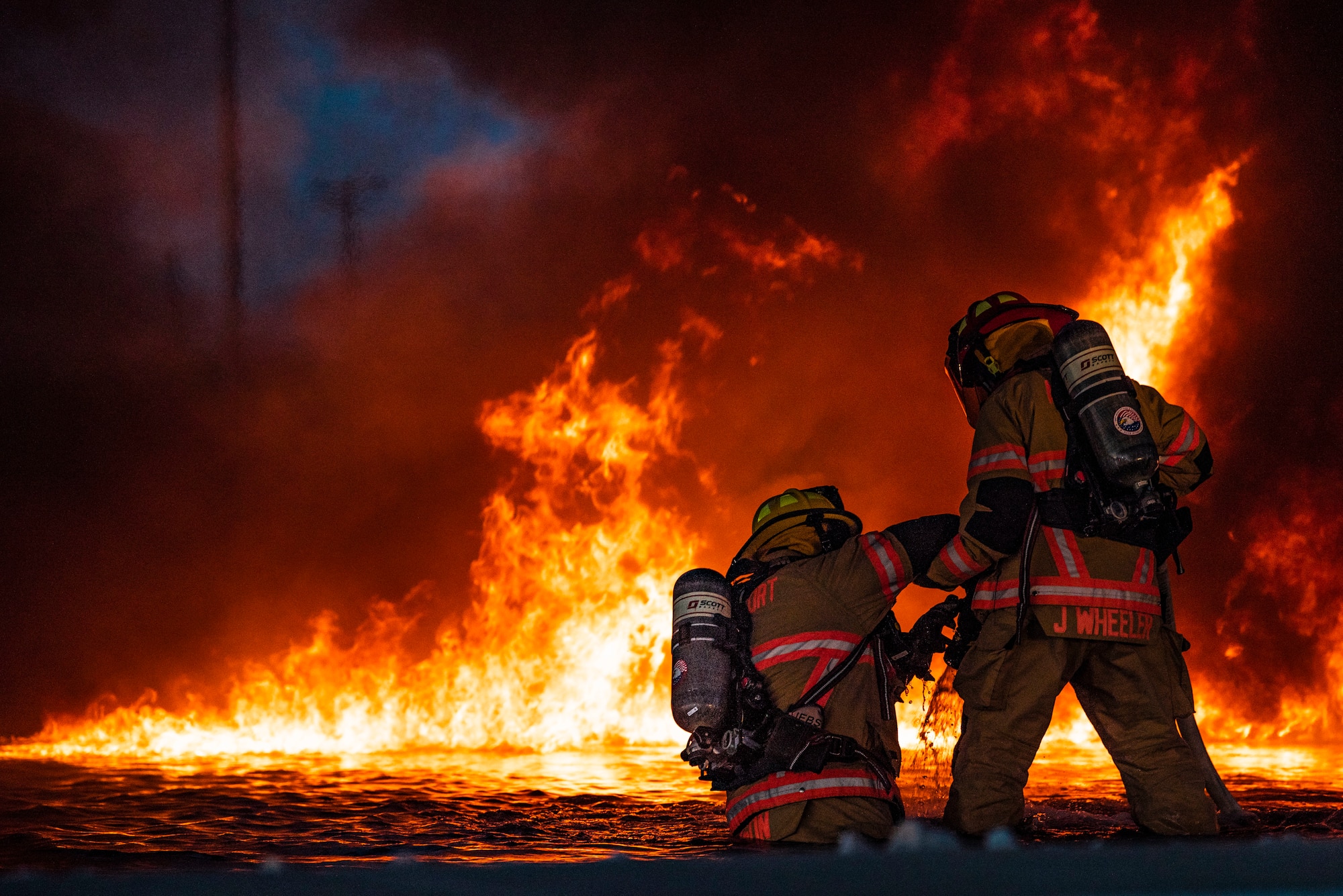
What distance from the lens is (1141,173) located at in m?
13.8

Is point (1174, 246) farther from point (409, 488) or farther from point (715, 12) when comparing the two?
point (409, 488)

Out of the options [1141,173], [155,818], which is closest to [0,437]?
[155,818]

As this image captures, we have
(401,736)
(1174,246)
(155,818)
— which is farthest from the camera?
(1174,246)

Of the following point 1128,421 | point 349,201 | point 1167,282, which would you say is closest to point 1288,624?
point 1167,282

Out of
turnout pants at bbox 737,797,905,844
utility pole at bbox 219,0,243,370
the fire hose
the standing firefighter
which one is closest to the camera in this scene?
turnout pants at bbox 737,797,905,844

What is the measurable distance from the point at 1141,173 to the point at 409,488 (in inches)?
418

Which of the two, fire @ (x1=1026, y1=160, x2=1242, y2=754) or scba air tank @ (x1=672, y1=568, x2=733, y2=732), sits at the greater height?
fire @ (x1=1026, y1=160, x2=1242, y2=754)

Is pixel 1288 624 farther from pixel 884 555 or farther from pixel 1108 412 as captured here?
pixel 884 555

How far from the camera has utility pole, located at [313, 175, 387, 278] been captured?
14602 mm

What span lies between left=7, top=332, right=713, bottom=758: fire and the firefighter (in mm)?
8561

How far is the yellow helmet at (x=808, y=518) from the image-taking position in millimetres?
4039

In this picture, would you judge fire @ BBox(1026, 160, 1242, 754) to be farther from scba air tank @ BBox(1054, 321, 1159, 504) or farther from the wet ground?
scba air tank @ BBox(1054, 321, 1159, 504)

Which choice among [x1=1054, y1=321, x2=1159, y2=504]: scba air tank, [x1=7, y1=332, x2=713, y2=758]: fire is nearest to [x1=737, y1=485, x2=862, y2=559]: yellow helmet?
[x1=1054, y1=321, x2=1159, y2=504]: scba air tank

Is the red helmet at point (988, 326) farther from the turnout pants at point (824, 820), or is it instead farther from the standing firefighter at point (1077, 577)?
the turnout pants at point (824, 820)
